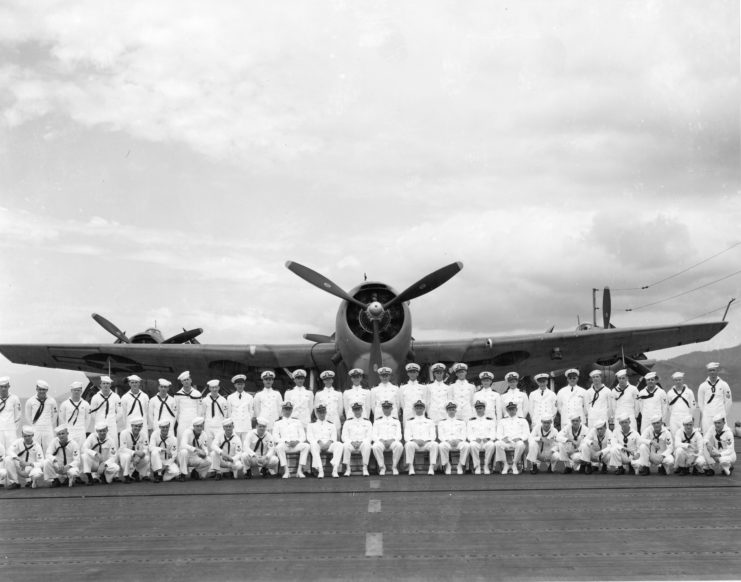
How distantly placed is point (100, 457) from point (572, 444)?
8.26 m

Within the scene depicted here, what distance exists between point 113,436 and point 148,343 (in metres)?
8.28

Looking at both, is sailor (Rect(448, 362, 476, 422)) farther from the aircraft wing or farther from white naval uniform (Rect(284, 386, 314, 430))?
the aircraft wing

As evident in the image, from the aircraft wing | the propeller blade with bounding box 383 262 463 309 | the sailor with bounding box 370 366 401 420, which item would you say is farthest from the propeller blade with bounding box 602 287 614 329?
the sailor with bounding box 370 366 401 420

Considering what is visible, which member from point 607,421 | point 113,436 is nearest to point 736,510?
point 607,421

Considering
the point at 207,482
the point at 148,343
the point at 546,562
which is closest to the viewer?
the point at 546,562

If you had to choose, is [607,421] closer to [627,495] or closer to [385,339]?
[627,495]

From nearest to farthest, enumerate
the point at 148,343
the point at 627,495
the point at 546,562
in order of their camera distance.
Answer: the point at 546,562
the point at 627,495
the point at 148,343

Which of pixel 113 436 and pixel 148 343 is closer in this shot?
pixel 113 436

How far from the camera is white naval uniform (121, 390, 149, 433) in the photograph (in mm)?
13031

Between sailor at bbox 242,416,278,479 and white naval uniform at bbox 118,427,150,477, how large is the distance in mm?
1729

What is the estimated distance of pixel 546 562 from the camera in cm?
643

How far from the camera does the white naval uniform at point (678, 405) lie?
12781 millimetres

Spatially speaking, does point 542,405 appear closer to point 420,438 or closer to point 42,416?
point 420,438

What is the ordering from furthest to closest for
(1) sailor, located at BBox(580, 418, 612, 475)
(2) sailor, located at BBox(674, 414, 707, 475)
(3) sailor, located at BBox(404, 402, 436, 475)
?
(3) sailor, located at BBox(404, 402, 436, 475), (1) sailor, located at BBox(580, 418, 612, 475), (2) sailor, located at BBox(674, 414, 707, 475)
